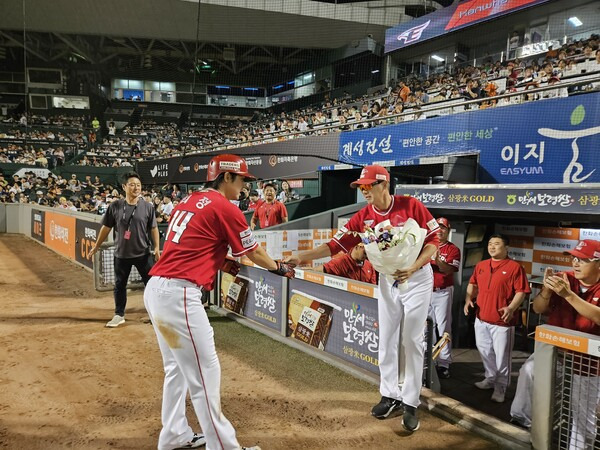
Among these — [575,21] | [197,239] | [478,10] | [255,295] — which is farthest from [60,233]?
[575,21]

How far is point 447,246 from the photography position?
15.7 ft

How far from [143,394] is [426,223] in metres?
2.78

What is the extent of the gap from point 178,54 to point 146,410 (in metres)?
28.2

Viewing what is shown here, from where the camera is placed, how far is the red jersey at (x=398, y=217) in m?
3.20

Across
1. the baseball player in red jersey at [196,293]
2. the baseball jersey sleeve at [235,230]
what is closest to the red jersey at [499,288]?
the baseball player in red jersey at [196,293]

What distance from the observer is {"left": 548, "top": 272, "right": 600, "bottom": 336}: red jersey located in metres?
2.86

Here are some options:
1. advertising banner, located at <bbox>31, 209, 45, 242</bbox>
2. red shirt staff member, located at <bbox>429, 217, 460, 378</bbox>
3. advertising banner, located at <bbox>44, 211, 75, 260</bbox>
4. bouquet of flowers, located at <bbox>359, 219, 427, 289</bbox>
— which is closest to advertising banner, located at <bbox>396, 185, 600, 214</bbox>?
red shirt staff member, located at <bbox>429, 217, 460, 378</bbox>

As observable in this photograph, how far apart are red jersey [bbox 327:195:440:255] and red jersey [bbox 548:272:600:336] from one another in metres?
0.96

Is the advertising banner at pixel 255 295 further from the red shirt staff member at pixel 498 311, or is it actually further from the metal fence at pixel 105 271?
the metal fence at pixel 105 271

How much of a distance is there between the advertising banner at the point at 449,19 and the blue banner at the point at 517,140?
9.76 meters

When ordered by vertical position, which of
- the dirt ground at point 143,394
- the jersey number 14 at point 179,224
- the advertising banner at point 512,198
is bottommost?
the dirt ground at point 143,394

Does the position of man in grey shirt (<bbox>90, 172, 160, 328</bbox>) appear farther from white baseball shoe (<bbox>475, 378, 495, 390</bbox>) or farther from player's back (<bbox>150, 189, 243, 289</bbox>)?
white baseball shoe (<bbox>475, 378, 495, 390</bbox>)

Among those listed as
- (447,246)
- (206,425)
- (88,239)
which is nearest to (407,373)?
(206,425)

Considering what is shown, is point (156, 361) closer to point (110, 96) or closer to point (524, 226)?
point (524, 226)
